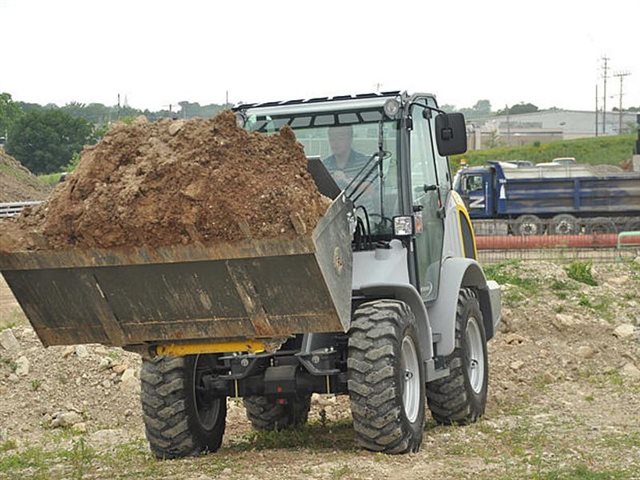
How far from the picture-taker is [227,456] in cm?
868

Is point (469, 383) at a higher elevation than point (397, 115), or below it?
below

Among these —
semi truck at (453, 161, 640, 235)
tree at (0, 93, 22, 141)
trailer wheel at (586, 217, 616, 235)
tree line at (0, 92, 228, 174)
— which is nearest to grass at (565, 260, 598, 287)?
semi truck at (453, 161, 640, 235)

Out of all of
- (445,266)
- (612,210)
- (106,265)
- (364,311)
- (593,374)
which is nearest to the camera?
(106,265)

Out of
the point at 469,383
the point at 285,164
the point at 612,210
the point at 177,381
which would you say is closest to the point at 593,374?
the point at 469,383

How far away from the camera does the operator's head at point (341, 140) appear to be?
9117 millimetres

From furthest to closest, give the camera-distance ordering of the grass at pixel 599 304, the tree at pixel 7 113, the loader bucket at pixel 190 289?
1. the tree at pixel 7 113
2. the grass at pixel 599 304
3. the loader bucket at pixel 190 289

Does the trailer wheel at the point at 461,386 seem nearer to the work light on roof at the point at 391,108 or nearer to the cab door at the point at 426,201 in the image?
the cab door at the point at 426,201

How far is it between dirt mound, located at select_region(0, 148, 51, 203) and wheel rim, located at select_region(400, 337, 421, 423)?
118 feet

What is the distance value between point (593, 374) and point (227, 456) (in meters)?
6.60

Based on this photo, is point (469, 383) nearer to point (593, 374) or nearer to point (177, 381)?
point (177, 381)

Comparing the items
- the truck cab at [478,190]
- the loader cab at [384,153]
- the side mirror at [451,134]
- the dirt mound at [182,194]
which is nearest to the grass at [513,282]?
the loader cab at [384,153]

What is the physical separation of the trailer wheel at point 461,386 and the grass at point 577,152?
73.2 metres

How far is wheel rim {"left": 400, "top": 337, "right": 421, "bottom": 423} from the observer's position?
8414mm

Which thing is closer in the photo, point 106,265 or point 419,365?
point 106,265
